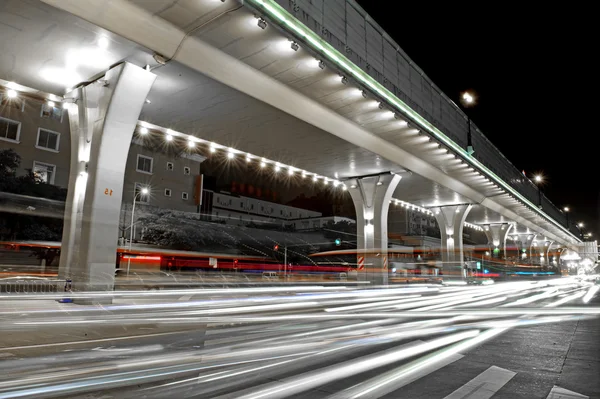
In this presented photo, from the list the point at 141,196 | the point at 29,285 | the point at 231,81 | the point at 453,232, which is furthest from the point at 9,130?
the point at 453,232

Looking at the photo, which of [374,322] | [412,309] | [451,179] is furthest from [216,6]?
[451,179]

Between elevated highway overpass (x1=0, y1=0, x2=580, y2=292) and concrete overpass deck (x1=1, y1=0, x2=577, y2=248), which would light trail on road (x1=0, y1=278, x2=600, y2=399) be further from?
concrete overpass deck (x1=1, y1=0, x2=577, y2=248)

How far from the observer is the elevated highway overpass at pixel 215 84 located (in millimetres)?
11952

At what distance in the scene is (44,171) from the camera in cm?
3584

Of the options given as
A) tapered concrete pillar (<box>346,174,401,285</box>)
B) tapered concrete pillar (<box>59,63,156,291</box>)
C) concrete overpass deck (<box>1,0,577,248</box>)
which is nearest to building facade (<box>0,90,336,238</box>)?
concrete overpass deck (<box>1,0,577,248</box>)

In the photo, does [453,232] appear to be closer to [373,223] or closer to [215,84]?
[373,223]

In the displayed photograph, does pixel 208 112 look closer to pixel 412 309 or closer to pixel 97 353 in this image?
pixel 412 309

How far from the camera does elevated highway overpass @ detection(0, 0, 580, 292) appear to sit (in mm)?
11952

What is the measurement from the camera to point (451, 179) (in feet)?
104

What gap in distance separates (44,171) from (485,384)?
39.3 metres

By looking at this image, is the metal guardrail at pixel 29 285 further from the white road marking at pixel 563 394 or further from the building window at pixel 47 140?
the building window at pixel 47 140

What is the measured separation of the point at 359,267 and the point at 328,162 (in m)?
7.70

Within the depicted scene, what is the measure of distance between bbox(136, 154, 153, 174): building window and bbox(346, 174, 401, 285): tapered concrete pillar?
27.7 metres

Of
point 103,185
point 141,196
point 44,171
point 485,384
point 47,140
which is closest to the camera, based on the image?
point 485,384
